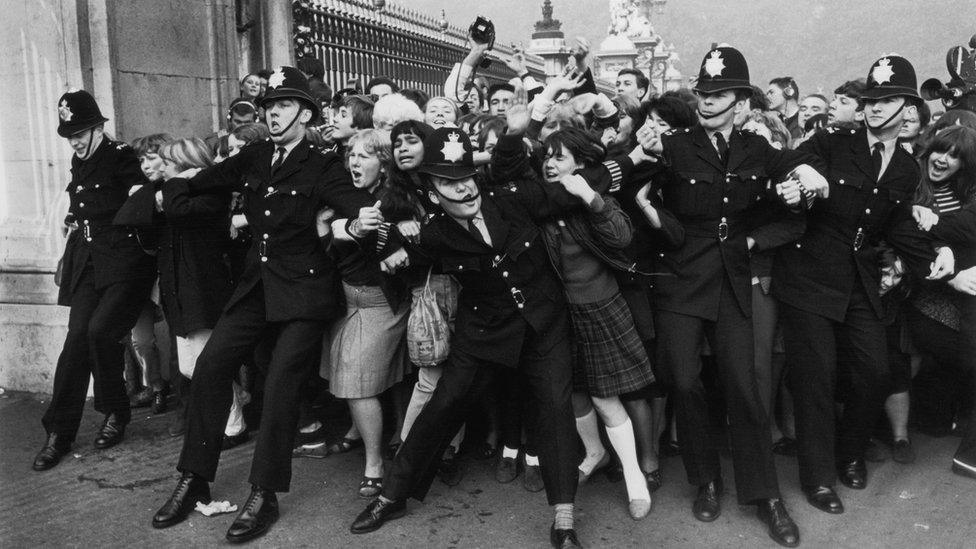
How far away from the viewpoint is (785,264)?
188 inches

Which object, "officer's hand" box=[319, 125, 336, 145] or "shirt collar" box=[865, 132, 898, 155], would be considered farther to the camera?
"officer's hand" box=[319, 125, 336, 145]

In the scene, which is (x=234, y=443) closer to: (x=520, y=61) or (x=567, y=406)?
(x=567, y=406)

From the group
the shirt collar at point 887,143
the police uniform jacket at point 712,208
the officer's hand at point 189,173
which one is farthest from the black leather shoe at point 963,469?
the officer's hand at point 189,173

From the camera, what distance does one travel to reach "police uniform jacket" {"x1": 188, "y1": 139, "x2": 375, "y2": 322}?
4.56m

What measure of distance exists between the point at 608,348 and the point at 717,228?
0.81 metres

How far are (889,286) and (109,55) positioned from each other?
5.40 meters

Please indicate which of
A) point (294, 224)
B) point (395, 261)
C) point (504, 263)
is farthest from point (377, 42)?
point (504, 263)

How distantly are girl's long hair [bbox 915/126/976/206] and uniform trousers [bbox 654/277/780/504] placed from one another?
145cm

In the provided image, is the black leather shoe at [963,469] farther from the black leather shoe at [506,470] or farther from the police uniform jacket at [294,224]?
the police uniform jacket at [294,224]

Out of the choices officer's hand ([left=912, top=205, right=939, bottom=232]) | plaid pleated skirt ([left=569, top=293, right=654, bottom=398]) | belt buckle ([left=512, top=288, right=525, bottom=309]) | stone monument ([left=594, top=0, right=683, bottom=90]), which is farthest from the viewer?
stone monument ([left=594, top=0, right=683, bottom=90])

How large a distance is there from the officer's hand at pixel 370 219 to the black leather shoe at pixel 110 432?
245 centimetres

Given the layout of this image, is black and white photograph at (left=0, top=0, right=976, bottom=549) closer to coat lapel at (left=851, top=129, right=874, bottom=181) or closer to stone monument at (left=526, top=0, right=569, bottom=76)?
coat lapel at (left=851, top=129, right=874, bottom=181)

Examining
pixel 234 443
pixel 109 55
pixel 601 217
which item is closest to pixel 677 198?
pixel 601 217

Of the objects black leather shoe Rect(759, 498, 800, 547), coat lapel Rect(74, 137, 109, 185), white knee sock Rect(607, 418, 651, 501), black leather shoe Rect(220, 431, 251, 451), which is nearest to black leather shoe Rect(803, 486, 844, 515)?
black leather shoe Rect(759, 498, 800, 547)
